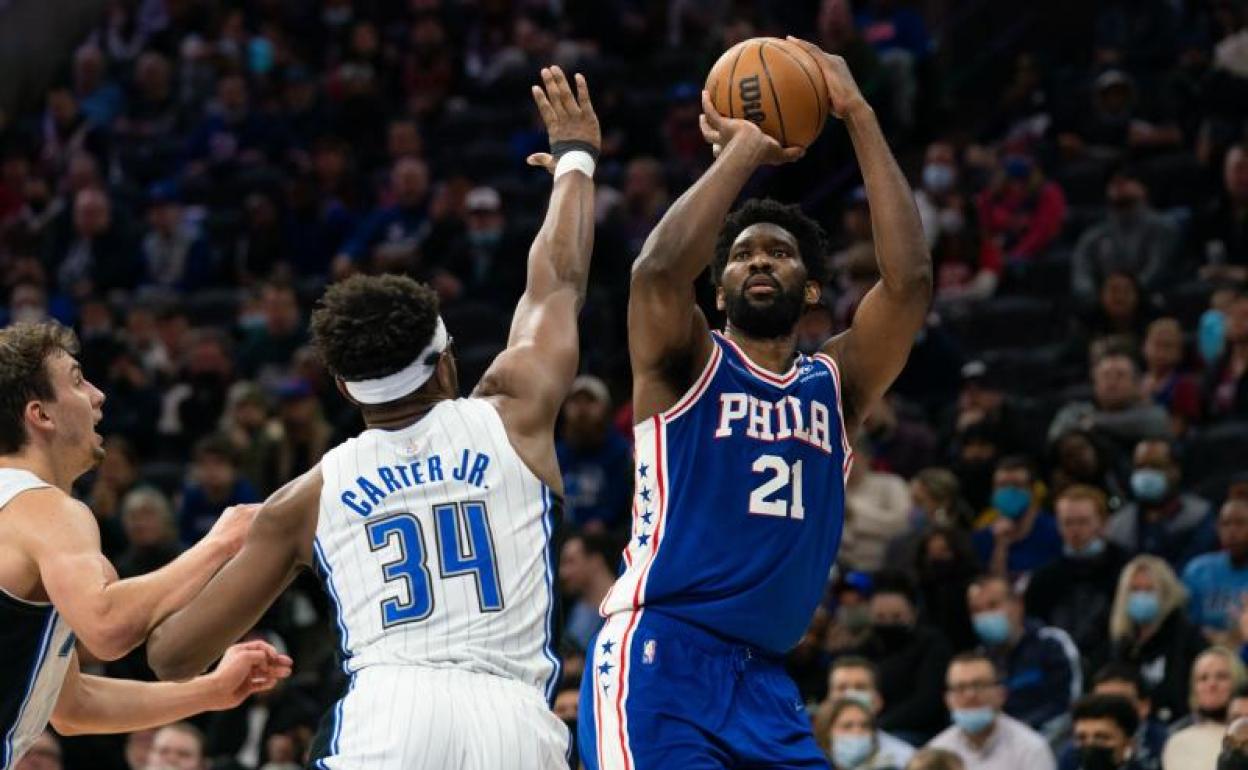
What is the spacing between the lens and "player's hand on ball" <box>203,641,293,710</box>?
632cm

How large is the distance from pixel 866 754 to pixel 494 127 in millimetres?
10263

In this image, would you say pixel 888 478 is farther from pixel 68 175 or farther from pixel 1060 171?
pixel 68 175

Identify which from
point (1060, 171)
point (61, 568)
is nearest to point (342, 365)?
point (61, 568)

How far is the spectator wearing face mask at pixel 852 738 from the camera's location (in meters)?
10.9

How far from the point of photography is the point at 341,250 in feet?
60.6

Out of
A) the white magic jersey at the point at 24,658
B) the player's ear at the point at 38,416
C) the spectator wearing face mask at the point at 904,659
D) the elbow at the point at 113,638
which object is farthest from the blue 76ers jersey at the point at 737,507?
the spectator wearing face mask at the point at 904,659

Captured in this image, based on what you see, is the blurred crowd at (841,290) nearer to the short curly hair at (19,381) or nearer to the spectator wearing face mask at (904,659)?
the spectator wearing face mask at (904,659)

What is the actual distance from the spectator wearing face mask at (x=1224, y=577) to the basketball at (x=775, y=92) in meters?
5.54

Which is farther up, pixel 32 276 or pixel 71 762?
pixel 32 276

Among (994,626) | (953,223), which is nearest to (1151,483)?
(994,626)

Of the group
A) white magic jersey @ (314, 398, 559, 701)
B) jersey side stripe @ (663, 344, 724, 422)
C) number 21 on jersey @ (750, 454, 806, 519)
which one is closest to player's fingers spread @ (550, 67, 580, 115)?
jersey side stripe @ (663, 344, 724, 422)

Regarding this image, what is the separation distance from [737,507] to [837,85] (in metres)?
1.52

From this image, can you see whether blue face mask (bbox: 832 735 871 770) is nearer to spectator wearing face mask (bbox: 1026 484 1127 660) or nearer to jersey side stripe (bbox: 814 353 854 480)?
spectator wearing face mask (bbox: 1026 484 1127 660)

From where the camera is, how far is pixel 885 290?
7.12 meters
